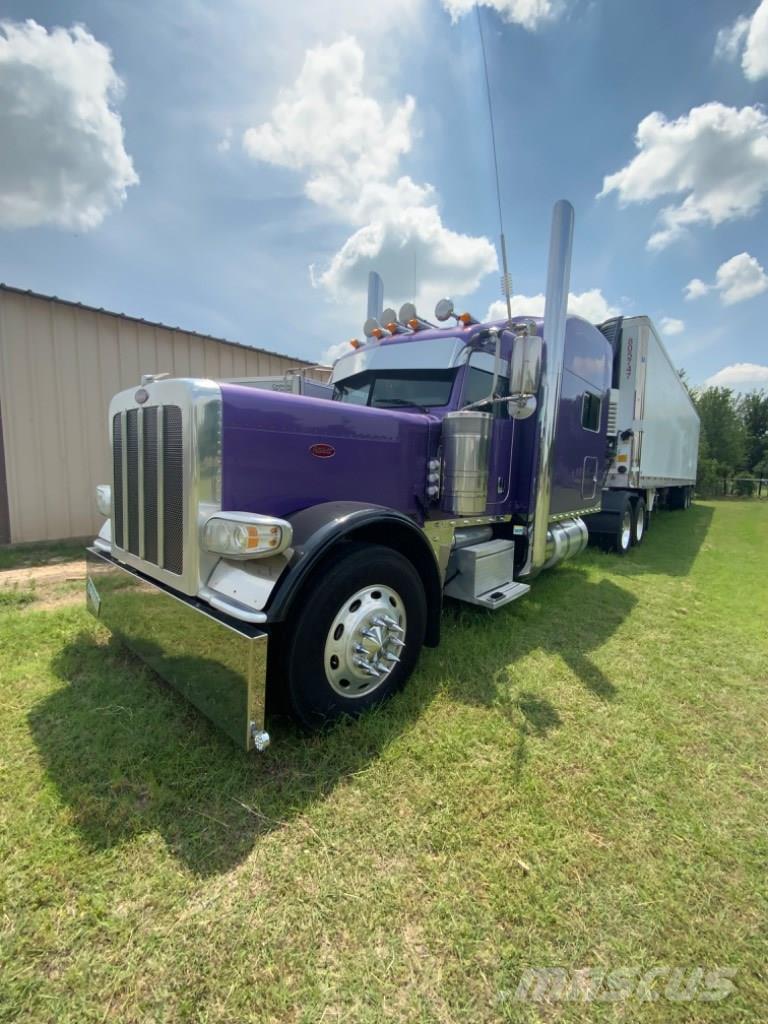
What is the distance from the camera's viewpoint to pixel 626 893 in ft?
5.51

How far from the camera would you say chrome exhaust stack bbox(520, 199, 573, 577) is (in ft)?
12.4

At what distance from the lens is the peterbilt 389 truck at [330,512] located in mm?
2176

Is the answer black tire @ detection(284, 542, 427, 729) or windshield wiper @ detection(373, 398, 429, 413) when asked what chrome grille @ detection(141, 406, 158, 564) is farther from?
windshield wiper @ detection(373, 398, 429, 413)

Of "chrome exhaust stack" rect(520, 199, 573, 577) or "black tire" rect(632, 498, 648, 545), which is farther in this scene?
"black tire" rect(632, 498, 648, 545)

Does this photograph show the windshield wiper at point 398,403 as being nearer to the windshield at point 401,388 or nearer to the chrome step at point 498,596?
the windshield at point 401,388

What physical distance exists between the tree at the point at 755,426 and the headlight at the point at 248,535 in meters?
39.6

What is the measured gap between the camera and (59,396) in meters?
7.10

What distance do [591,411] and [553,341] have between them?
1.86m

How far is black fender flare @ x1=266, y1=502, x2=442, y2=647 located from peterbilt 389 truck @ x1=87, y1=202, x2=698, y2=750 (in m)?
0.01

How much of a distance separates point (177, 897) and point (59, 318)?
26.0 ft

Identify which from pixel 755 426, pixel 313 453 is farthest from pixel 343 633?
pixel 755 426

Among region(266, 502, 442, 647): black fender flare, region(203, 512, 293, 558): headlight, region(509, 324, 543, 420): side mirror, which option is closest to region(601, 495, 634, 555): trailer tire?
region(509, 324, 543, 420): side mirror

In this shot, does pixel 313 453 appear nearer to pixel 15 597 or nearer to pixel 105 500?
pixel 105 500

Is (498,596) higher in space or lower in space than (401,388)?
lower
